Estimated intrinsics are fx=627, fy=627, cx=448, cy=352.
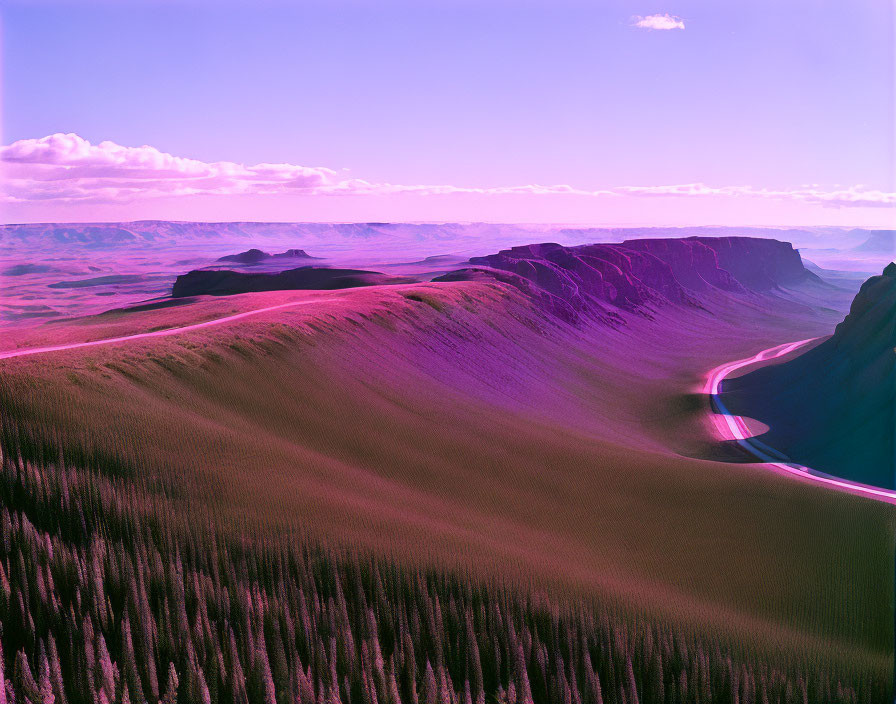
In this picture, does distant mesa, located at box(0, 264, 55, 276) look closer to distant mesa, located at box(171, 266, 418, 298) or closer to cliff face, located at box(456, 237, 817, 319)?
distant mesa, located at box(171, 266, 418, 298)

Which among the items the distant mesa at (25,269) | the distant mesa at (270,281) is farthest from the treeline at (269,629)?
the distant mesa at (25,269)

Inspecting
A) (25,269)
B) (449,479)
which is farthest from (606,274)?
(25,269)

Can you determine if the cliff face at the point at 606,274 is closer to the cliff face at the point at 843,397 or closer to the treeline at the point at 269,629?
the cliff face at the point at 843,397

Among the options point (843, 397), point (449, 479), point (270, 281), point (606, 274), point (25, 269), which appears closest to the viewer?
point (449, 479)

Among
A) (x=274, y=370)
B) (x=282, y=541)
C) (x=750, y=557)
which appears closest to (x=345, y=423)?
(x=274, y=370)

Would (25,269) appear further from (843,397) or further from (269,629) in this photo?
(843,397)
